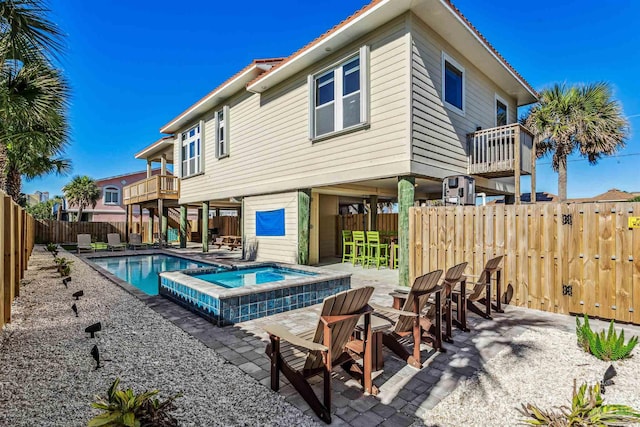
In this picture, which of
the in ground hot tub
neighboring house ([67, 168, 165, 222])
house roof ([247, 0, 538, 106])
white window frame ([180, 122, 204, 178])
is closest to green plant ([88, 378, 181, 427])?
the in ground hot tub

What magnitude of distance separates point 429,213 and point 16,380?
7064 millimetres

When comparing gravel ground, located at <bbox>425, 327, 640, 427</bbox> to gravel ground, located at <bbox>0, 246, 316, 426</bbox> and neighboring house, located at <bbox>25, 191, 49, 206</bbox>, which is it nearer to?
gravel ground, located at <bbox>0, 246, 316, 426</bbox>

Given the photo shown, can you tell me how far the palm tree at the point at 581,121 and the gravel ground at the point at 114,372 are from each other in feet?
52.7

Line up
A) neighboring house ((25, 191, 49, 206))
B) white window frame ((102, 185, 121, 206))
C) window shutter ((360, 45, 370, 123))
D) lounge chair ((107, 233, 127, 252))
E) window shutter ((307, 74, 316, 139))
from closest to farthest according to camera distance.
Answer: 1. window shutter ((360, 45, 370, 123))
2. window shutter ((307, 74, 316, 139))
3. lounge chair ((107, 233, 127, 252))
4. white window frame ((102, 185, 121, 206))
5. neighboring house ((25, 191, 49, 206))

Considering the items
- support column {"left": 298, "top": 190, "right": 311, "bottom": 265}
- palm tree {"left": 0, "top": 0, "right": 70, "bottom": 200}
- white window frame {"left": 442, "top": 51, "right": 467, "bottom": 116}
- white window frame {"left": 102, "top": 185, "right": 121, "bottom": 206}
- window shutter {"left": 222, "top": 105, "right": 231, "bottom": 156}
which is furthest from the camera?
white window frame {"left": 102, "top": 185, "right": 121, "bottom": 206}

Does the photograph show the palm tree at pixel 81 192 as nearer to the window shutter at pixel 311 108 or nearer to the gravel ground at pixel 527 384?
the window shutter at pixel 311 108

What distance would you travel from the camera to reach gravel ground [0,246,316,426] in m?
2.62

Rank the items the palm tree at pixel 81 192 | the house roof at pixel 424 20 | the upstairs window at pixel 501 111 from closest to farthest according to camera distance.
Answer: the house roof at pixel 424 20
the upstairs window at pixel 501 111
the palm tree at pixel 81 192

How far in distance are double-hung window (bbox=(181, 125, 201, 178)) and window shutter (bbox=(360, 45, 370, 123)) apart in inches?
410

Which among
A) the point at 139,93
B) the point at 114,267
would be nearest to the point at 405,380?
the point at 114,267

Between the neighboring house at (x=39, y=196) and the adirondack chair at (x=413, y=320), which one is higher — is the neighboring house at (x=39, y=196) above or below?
above

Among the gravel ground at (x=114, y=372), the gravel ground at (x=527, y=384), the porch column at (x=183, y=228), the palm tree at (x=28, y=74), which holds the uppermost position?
the palm tree at (x=28, y=74)

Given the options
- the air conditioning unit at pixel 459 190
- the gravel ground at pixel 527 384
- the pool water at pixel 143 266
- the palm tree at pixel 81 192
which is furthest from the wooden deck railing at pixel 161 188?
the gravel ground at pixel 527 384

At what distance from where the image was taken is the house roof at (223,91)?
435 inches
